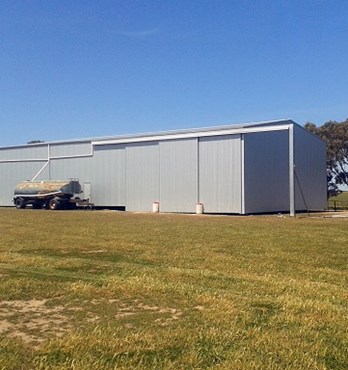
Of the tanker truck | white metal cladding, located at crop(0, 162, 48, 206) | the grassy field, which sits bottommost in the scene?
the grassy field

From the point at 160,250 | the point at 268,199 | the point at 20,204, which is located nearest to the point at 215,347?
the point at 160,250

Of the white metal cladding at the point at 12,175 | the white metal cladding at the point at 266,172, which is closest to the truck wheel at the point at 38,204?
the white metal cladding at the point at 12,175

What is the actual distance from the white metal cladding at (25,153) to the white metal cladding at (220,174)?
18212mm

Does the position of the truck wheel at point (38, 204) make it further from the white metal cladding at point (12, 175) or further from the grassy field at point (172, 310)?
the grassy field at point (172, 310)

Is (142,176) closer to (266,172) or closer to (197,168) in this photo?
(197,168)

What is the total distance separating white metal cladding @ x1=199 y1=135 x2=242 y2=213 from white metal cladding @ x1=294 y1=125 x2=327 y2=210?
8554mm

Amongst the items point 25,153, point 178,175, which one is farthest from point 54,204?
point 178,175

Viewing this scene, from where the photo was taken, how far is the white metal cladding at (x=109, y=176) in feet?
143

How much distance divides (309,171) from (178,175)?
13728 mm

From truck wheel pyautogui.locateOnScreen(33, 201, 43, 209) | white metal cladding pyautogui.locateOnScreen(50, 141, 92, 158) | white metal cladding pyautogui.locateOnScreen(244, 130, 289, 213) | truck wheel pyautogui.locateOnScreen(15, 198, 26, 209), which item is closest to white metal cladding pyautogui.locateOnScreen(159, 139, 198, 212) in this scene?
white metal cladding pyautogui.locateOnScreen(244, 130, 289, 213)

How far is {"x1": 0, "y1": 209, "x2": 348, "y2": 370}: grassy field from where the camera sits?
4852 millimetres

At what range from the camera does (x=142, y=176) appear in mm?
41500

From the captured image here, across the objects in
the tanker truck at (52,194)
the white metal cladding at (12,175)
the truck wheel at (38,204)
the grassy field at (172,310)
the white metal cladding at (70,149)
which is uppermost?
the white metal cladding at (70,149)

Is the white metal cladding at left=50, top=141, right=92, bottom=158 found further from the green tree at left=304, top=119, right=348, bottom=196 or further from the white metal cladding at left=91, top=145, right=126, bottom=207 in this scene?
the green tree at left=304, top=119, right=348, bottom=196
